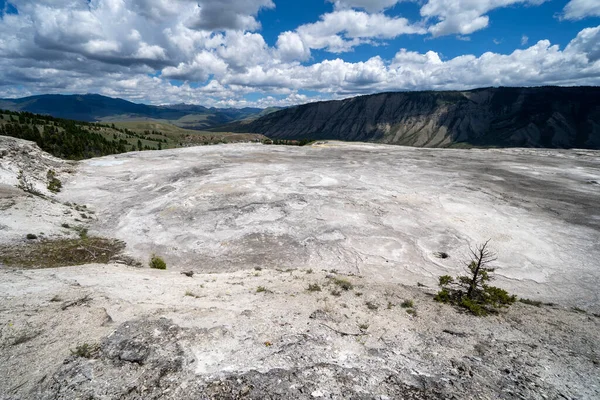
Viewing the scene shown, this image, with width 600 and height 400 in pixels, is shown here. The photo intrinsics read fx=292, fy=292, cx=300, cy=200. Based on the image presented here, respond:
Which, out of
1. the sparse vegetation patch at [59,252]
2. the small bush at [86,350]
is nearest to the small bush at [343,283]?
the small bush at [86,350]

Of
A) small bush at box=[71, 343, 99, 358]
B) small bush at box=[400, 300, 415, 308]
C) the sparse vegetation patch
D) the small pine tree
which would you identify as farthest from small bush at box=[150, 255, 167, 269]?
the small pine tree

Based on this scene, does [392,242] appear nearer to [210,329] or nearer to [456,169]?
[210,329]

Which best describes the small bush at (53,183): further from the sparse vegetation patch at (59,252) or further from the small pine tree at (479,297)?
the small pine tree at (479,297)

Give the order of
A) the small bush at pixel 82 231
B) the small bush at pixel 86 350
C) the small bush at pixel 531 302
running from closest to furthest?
the small bush at pixel 86 350 → the small bush at pixel 531 302 → the small bush at pixel 82 231

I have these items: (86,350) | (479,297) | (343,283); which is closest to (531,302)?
(479,297)

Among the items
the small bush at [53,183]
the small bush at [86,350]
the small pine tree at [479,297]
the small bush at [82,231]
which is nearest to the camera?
the small bush at [86,350]

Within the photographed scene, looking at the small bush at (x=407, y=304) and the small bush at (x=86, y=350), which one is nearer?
the small bush at (x=86, y=350)

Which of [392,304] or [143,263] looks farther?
[143,263]

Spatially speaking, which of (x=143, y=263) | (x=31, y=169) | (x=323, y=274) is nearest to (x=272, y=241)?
(x=323, y=274)

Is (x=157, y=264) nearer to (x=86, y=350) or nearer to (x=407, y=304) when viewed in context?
(x=86, y=350)

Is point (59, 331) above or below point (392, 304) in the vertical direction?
above

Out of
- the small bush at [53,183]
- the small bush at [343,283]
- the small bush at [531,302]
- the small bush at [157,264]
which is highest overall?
the small bush at [53,183]
